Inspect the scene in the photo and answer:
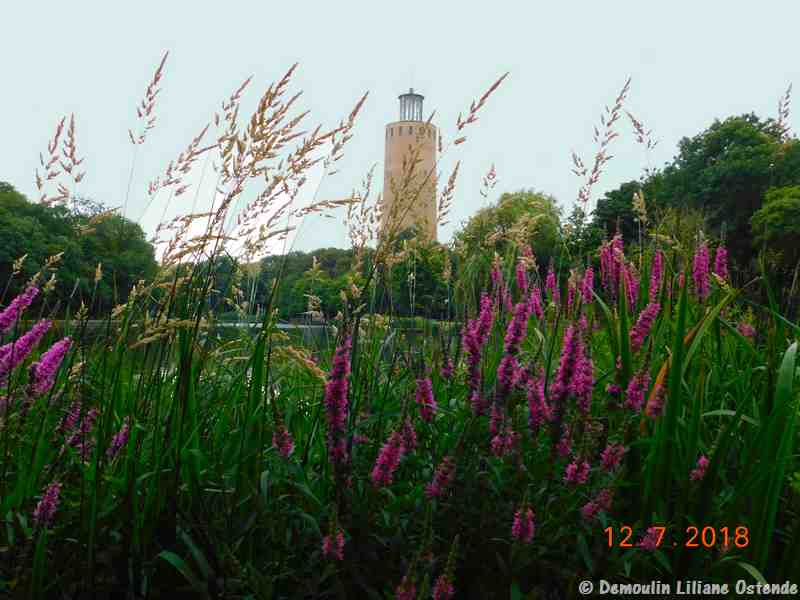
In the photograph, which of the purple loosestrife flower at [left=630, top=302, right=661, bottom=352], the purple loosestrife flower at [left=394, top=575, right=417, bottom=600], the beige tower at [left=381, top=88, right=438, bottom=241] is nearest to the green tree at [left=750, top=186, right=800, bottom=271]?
the beige tower at [left=381, top=88, right=438, bottom=241]

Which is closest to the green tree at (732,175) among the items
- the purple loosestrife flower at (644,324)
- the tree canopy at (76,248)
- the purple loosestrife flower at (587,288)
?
the tree canopy at (76,248)

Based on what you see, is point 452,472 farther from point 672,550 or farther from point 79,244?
point 79,244

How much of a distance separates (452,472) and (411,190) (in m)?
0.84

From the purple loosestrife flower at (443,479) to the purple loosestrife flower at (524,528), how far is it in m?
0.19

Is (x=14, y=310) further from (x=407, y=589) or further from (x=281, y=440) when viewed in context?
(x=407, y=589)

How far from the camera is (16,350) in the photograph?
5.19ft

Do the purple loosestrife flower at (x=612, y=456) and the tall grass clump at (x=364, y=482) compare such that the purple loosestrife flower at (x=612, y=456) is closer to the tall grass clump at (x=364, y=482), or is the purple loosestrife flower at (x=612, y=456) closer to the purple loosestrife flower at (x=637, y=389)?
the tall grass clump at (x=364, y=482)

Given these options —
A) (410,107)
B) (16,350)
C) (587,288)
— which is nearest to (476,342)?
(587,288)

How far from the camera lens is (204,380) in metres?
2.59

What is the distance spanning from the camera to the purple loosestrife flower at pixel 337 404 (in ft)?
4.63

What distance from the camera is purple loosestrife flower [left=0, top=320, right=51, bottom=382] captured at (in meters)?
1.51

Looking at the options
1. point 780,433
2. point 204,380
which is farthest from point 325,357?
point 780,433

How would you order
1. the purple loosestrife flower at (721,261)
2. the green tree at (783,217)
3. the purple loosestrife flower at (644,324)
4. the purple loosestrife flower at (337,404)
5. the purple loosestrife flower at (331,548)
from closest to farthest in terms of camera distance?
the purple loosestrife flower at (331,548)
the purple loosestrife flower at (337,404)
the purple loosestrife flower at (644,324)
the purple loosestrife flower at (721,261)
the green tree at (783,217)

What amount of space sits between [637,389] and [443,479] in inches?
25.7
